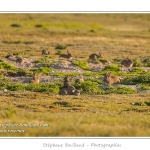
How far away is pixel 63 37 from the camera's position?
1743 inches

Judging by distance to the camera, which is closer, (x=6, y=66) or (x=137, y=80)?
(x=137, y=80)

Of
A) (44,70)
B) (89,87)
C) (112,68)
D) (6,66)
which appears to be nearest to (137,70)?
(112,68)

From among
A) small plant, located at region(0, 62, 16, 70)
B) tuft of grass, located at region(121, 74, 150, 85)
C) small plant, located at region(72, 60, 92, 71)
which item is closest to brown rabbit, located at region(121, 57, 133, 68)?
small plant, located at region(72, 60, 92, 71)

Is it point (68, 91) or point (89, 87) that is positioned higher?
point (89, 87)

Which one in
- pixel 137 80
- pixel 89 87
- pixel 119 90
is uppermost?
pixel 137 80

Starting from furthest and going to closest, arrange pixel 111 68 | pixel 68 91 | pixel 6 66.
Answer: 1. pixel 111 68
2. pixel 6 66
3. pixel 68 91

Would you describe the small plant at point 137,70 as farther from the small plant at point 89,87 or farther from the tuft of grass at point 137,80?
the small plant at point 89,87

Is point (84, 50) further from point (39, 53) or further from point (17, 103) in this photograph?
point (17, 103)

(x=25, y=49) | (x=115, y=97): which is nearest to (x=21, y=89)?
(x=115, y=97)

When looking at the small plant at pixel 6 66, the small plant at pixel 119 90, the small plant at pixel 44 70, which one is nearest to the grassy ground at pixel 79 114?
the small plant at pixel 119 90

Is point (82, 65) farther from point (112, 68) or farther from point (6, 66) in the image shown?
point (6, 66)

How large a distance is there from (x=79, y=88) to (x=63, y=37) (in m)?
25.6

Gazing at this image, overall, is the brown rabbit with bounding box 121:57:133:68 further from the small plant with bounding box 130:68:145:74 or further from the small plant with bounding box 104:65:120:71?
the small plant with bounding box 104:65:120:71

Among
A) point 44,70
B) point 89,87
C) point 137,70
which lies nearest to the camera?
point 89,87
